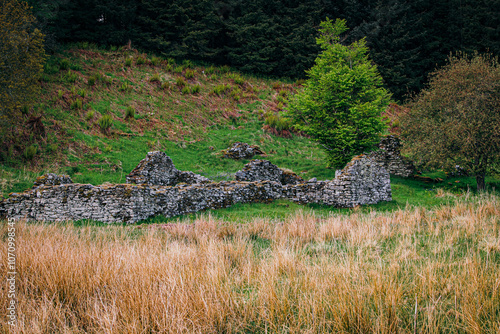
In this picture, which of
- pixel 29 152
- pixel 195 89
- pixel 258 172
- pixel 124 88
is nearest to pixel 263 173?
pixel 258 172

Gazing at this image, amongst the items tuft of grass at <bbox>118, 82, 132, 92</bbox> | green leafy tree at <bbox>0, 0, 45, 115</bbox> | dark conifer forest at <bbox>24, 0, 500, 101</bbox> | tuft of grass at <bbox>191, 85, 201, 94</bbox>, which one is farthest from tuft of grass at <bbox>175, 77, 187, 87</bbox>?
green leafy tree at <bbox>0, 0, 45, 115</bbox>

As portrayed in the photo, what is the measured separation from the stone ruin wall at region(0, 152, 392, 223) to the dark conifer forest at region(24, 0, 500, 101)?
65.6ft

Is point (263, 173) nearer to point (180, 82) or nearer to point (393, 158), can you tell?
point (393, 158)

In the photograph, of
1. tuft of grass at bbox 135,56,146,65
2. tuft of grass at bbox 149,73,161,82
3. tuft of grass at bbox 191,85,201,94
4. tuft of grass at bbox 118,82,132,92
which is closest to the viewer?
tuft of grass at bbox 118,82,132,92

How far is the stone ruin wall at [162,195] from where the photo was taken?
31.2 feet

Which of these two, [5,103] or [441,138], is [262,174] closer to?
[441,138]

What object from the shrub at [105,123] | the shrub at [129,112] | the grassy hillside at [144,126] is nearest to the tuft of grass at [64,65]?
the grassy hillside at [144,126]

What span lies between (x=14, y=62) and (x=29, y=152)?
14.6 ft

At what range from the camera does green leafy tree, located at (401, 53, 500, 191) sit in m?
14.4

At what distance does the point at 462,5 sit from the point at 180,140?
46765 millimetres

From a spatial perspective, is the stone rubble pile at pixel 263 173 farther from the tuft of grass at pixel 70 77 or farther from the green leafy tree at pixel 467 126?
the tuft of grass at pixel 70 77

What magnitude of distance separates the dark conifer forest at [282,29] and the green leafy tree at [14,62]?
12188 mm

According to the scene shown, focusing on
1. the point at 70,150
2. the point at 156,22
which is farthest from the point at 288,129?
the point at 156,22

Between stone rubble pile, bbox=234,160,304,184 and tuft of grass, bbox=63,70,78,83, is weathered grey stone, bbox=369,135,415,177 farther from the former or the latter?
tuft of grass, bbox=63,70,78,83
